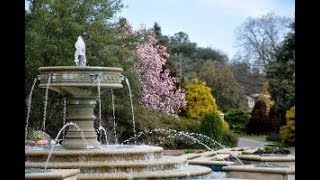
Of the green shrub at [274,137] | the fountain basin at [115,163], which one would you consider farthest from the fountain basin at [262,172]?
the green shrub at [274,137]

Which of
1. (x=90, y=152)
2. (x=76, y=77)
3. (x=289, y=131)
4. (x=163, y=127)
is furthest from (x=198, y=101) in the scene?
(x=90, y=152)

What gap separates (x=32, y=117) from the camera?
21.2m

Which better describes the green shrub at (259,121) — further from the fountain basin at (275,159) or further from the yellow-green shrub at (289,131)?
the fountain basin at (275,159)

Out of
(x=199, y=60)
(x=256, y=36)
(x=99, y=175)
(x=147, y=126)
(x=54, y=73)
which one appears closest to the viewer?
(x=99, y=175)

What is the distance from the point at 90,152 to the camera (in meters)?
10.6

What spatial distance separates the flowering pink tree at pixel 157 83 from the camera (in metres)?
30.5

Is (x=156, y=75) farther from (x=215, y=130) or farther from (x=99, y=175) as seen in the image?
(x=99, y=175)

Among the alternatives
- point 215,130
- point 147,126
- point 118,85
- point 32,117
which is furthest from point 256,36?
point 118,85

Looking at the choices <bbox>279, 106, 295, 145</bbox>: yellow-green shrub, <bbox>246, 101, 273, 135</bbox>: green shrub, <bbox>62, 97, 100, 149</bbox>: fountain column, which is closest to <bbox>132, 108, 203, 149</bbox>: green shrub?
<bbox>279, 106, 295, 145</bbox>: yellow-green shrub

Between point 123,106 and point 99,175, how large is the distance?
1224 centimetres

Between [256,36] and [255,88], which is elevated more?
[256,36]

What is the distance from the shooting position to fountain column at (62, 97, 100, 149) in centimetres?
1202
